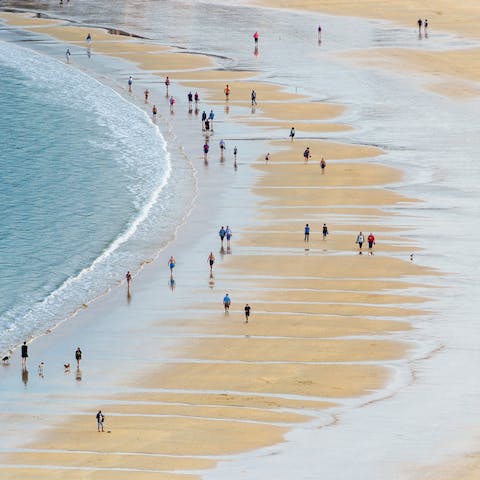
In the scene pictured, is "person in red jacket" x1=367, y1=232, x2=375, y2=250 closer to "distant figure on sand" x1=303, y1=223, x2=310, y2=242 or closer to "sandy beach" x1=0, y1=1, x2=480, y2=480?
"sandy beach" x1=0, y1=1, x2=480, y2=480

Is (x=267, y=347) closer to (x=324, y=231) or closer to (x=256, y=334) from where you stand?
(x=256, y=334)

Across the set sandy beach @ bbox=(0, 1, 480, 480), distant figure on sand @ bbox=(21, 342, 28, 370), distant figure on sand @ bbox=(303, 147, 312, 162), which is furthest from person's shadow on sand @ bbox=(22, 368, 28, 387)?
distant figure on sand @ bbox=(303, 147, 312, 162)

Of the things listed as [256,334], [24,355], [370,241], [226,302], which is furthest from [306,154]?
[24,355]

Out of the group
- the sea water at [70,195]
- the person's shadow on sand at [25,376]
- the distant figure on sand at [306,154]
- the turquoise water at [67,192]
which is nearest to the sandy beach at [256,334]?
the distant figure on sand at [306,154]

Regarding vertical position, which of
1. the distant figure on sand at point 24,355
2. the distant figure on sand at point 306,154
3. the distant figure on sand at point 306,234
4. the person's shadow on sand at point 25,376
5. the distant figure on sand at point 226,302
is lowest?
the person's shadow on sand at point 25,376

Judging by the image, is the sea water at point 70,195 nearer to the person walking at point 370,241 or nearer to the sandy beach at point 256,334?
the sandy beach at point 256,334

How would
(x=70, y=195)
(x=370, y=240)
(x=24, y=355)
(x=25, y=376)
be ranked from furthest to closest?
(x=70, y=195), (x=370, y=240), (x=24, y=355), (x=25, y=376)

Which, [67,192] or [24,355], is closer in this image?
[24,355]
